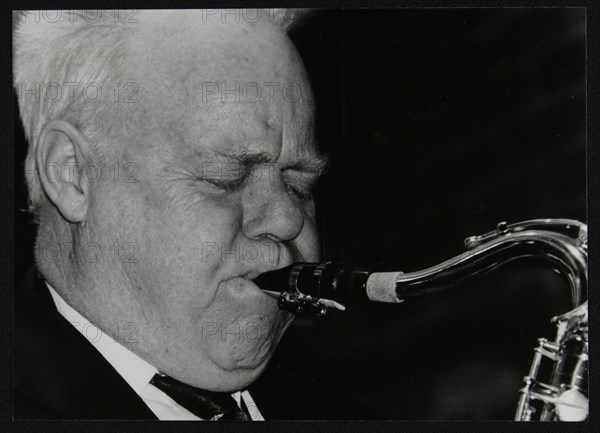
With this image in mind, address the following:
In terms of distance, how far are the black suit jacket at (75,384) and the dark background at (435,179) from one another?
7cm

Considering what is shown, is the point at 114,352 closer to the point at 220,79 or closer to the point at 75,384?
the point at 75,384

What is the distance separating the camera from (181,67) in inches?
93.1

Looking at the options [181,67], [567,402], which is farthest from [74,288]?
[567,402]

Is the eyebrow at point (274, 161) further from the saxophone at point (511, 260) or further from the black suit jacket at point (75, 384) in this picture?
the black suit jacket at point (75, 384)

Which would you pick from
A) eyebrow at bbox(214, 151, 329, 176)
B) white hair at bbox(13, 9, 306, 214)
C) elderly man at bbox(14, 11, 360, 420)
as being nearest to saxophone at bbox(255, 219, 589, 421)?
elderly man at bbox(14, 11, 360, 420)

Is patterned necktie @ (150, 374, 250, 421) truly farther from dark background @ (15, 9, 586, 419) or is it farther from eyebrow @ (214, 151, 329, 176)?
eyebrow @ (214, 151, 329, 176)

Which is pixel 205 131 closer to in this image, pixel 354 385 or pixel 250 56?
pixel 250 56

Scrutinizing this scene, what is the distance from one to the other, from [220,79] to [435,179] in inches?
29.0

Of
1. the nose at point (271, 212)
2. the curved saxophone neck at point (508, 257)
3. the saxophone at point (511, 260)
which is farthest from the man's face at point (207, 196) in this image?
the curved saxophone neck at point (508, 257)

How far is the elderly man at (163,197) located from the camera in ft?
7.66

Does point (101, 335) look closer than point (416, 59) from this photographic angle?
Yes

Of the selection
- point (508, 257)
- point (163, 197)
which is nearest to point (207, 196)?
point (163, 197)

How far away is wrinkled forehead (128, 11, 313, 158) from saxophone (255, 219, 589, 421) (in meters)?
0.45

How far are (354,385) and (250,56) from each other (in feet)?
3.52
